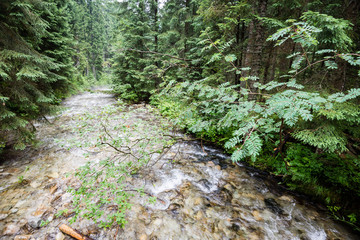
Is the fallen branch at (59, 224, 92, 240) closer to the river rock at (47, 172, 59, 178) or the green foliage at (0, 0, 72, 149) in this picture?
the river rock at (47, 172, 59, 178)

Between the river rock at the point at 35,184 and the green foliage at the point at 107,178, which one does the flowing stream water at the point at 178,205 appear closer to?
the river rock at the point at 35,184

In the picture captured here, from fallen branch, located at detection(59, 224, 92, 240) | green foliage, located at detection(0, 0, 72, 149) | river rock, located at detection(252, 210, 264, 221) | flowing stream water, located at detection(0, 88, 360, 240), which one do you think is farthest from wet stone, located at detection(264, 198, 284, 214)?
green foliage, located at detection(0, 0, 72, 149)

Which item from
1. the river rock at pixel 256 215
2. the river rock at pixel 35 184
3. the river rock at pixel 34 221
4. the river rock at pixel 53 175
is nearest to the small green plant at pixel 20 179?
the river rock at pixel 35 184

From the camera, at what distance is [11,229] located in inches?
103

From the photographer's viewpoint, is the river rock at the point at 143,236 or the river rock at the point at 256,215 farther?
the river rock at the point at 256,215

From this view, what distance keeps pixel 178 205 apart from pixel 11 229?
3.12m

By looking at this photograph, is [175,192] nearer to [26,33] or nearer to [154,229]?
[154,229]

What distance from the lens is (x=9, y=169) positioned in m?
4.12

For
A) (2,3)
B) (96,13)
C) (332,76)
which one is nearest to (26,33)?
(2,3)

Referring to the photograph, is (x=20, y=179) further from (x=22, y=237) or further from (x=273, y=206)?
(x=273, y=206)

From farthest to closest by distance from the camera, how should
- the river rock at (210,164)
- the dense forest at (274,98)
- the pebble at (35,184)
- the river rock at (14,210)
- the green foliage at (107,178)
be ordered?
the river rock at (210,164) → the pebble at (35,184) → the river rock at (14,210) → the green foliage at (107,178) → the dense forest at (274,98)

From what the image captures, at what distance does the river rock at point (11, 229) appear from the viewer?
257cm

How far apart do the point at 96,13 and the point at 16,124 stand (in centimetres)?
5246

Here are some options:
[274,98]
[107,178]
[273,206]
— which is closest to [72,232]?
[107,178]
